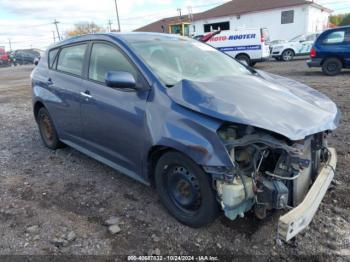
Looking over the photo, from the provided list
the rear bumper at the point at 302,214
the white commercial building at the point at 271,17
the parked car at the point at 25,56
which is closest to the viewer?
the rear bumper at the point at 302,214

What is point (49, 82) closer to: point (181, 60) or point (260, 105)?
point (181, 60)

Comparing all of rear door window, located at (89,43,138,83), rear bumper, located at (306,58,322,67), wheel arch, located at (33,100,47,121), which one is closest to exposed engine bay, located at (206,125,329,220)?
rear door window, located at (89,43,138,83)

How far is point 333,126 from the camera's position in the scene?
8.84ft

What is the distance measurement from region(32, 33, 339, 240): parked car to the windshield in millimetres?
14

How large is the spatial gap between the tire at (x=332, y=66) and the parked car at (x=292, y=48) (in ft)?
29.0

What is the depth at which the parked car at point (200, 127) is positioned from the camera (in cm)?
240

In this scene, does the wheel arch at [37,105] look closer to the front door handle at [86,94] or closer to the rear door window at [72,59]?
the rear door window at [72,59]

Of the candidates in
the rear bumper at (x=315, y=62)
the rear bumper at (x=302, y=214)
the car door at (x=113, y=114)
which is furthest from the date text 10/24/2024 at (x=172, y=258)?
the rear bumper at (x=315, y=62)

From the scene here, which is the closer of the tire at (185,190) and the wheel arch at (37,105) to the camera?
the tire at (185,190)

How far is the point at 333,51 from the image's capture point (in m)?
11.4

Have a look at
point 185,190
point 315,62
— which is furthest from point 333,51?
point 185,190

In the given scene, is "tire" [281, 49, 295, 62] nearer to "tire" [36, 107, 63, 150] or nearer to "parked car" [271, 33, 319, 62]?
"parked car" [271, 33, 319, 62]

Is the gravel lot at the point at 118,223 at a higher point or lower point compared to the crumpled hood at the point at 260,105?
lower

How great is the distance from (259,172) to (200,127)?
598 mm
